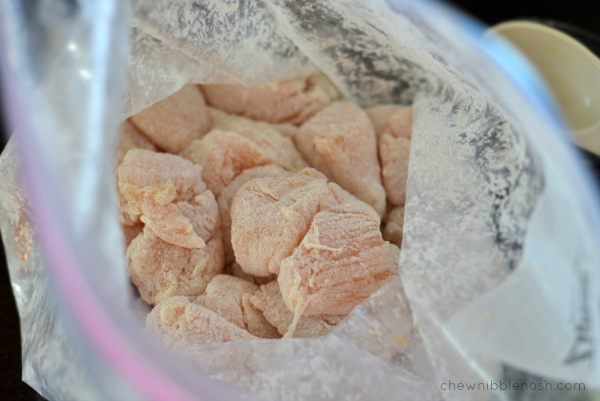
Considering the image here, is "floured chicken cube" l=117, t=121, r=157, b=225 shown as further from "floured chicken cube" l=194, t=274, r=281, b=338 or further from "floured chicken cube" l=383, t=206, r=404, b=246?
"floured chicken cube" l=383, t=206, r=404, b=246

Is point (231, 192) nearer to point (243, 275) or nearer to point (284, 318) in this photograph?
point (243, 275)

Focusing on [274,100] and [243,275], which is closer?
[243,275]

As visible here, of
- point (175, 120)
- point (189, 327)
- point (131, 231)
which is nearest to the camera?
point (189, 327)

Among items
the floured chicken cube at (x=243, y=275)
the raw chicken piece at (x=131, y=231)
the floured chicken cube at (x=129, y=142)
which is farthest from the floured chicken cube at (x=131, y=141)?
the floured chicken cube at (x=243, y=275)

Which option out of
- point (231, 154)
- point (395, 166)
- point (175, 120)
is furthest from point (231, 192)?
point (395, 166)

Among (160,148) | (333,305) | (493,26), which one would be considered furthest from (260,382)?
(493,26)

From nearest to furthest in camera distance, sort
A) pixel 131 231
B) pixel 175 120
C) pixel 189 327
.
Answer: pixel 189 327
pixel 131 231
pixel 175 120

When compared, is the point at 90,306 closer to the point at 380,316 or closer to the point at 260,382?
the point at 260,382
